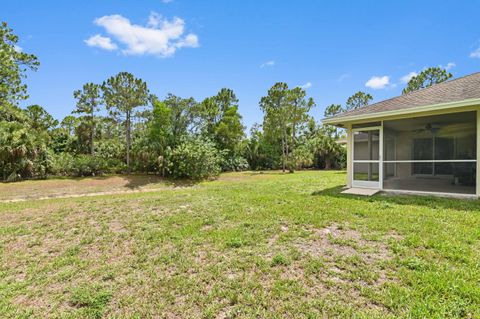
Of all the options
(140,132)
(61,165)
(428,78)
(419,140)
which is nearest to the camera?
(419,140)

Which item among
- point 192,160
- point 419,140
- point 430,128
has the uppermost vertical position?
point 430,128

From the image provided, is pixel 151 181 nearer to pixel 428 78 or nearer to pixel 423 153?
pixel 423 153

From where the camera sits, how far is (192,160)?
14016mm

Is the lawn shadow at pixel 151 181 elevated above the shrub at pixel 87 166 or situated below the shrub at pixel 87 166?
below

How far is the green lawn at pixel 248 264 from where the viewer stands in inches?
85.0

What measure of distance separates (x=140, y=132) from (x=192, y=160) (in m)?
5.86

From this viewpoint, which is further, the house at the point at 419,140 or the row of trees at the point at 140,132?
the row of trees at the point at 140,132

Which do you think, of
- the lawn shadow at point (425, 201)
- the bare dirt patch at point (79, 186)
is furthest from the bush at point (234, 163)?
the lawn shadow at point (425, 201)

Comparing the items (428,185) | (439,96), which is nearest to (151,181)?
(428,185)

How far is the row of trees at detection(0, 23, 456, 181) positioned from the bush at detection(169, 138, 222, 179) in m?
0.06

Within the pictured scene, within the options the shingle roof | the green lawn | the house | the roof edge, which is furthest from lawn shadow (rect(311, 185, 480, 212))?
the shingle roof

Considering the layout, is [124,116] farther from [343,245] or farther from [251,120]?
[343,245]

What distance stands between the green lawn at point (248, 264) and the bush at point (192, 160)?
8840mm

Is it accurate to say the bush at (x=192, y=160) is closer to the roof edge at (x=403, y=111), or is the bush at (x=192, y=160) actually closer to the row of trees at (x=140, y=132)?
the row of trees at (x=140, y=132)
